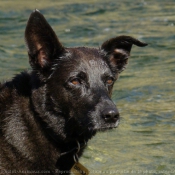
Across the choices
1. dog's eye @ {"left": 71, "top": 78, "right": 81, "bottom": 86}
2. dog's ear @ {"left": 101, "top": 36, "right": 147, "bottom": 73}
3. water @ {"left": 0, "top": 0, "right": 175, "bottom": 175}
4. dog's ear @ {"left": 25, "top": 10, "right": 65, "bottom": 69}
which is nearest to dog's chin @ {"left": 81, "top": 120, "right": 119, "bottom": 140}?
dog's eye @ {"left": 71, "top": 78, "right": 81, "bottom": 86}

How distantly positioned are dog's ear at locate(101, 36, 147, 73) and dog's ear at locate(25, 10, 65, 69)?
27.8 inches

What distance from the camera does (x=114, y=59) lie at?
Result: 8.23 metres

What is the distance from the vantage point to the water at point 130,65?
32.6ft

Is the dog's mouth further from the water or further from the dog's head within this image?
the water

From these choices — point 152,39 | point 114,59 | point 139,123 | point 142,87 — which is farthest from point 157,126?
point 152,39

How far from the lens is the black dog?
7.24 meters

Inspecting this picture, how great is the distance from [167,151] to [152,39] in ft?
Result: 25.2

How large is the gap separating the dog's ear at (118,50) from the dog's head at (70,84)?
322 mm

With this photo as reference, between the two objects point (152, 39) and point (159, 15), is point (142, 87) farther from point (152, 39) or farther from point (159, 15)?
point (159, 15)

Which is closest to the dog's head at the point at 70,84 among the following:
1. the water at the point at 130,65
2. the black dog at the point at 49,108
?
the black dog at the point at 49,108

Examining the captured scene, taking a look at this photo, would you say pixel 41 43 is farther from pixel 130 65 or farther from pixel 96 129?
pixel 130 65

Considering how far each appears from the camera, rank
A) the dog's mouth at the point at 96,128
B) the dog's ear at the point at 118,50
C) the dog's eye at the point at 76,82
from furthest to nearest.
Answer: the dog's ear at the point at 118,50 → the dog's eye at the point at 76,82 → the dog's mouth at the point at 96,128

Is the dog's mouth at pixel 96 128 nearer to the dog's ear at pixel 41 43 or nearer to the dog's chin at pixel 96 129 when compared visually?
the dog's chin at pixel 96 129

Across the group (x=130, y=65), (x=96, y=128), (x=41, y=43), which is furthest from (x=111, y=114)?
(x=130, y=65)
